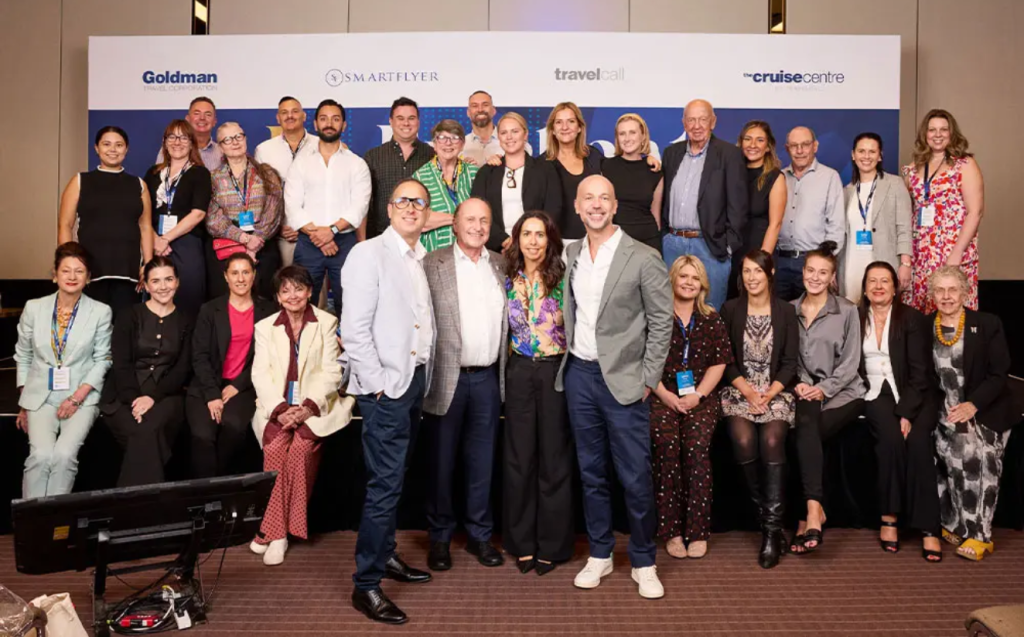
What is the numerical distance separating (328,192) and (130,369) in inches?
59.2

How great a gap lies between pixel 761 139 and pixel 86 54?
17.9 ft

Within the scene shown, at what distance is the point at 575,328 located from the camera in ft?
12.0

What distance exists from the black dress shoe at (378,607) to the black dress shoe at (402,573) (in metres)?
0.33

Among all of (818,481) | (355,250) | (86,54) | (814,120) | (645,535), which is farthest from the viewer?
(86,54)

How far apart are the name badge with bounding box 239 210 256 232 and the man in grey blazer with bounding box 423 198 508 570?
170 cm

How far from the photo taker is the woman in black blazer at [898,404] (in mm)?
4113

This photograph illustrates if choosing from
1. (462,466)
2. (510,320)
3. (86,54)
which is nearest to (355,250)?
(510,320)

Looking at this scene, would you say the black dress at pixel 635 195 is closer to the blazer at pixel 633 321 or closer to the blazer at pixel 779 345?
the blazer at pixel 779 345

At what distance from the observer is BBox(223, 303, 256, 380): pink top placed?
4.35 m

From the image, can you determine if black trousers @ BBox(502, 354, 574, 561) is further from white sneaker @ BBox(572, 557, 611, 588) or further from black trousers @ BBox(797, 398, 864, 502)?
black trousers @ BBox(797, 398, 864, 502)

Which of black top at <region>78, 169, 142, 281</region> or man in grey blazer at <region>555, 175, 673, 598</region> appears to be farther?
black top at <region>78, 169, 142, 281</region>

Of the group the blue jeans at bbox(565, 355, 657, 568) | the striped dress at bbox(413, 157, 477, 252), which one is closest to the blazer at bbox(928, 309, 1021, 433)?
the blue jeans at bbox(565, 355, 657, 568)

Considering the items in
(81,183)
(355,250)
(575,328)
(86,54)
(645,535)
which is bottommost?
(645,535)

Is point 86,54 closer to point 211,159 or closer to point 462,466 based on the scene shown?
point 211,159
